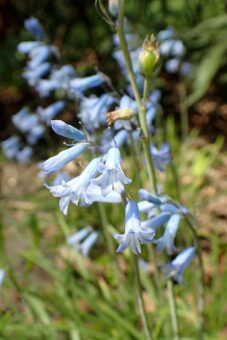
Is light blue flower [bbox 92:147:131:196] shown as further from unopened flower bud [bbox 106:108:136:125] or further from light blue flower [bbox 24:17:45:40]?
light blue flower [bbox 24:17:45:40]

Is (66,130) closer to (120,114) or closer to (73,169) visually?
(120,114)

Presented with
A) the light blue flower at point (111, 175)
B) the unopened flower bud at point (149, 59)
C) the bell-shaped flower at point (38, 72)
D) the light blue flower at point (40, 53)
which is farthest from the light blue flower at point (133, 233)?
the bell-shaped flower at point (38, 72)

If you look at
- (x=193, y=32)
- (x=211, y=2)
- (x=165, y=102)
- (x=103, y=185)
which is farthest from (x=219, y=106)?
(x=103, y=185)

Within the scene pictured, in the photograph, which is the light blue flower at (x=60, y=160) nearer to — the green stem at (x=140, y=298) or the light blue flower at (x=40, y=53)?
the green stem at (x=140, y=298)

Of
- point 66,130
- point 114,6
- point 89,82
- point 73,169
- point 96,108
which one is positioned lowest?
point 73,169

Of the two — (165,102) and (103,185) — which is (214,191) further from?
(103,185)

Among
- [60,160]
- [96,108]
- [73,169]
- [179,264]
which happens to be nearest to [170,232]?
[179,264]

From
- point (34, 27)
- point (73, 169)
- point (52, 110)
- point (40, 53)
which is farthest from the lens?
point (73, 169)
